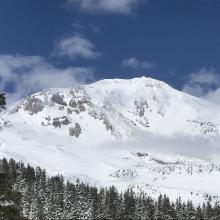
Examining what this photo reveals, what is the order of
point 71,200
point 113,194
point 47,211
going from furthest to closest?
point 113,194 → point 71,200 → point 47,211

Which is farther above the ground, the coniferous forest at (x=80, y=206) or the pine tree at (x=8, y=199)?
the coniferous forest at (x=80, y=206)

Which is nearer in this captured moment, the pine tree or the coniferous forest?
the pine tree

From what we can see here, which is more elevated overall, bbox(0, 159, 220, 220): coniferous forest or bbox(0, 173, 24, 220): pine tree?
bbox(0, 159, 220, 220): coniferous forest

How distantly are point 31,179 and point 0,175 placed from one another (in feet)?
Answer: 551

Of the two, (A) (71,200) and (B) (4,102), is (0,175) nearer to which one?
(B) (4,102)

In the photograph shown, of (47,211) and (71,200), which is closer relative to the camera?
(47,211)

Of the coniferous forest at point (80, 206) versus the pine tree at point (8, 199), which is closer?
the pine tree at point (8, 199)

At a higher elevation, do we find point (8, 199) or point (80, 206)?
point (80, 206)

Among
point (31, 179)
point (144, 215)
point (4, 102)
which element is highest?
point (31, 179)

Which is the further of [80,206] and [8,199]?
[80,206]

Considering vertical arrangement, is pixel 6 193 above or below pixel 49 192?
below

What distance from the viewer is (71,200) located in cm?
15500

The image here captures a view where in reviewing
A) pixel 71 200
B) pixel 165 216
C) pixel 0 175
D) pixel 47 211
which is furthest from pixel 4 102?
pixel 165 216

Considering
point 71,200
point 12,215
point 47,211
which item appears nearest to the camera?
point 12,215
